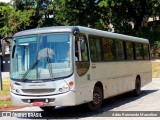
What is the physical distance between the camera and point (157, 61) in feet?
121

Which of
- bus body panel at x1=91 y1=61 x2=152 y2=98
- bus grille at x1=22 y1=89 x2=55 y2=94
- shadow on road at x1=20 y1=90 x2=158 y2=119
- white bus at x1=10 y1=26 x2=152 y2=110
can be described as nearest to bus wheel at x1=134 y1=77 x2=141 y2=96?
bus body panel at x1=91 y1=61 x2=152 y2=98

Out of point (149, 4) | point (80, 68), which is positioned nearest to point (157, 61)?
point (149, 4)

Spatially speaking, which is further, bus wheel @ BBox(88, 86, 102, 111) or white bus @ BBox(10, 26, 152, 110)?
bus wheel @ BBox(88, 86, 102, 111)

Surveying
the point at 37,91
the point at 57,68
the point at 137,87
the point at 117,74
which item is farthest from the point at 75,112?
the point at 137,87

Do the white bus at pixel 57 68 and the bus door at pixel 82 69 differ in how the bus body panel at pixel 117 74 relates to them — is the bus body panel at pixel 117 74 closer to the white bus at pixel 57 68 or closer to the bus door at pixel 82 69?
the white bus at pixel 57 68

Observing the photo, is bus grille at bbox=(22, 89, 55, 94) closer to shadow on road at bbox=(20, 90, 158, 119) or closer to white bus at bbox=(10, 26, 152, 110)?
white bus at bbox=(10, 26, 152, 110)

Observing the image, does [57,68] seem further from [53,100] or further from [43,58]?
[53,100]

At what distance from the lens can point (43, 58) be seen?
12516 mm

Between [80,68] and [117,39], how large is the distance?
4206mm

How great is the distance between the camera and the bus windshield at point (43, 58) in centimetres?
1229

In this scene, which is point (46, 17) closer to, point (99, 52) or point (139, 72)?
point (139, 72)

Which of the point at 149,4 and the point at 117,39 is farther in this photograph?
the point at 149,4

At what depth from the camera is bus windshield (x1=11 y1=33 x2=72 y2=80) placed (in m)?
12.3

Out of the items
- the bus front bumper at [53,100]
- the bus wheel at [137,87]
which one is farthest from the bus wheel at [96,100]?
the bus wheel at [137,87]
